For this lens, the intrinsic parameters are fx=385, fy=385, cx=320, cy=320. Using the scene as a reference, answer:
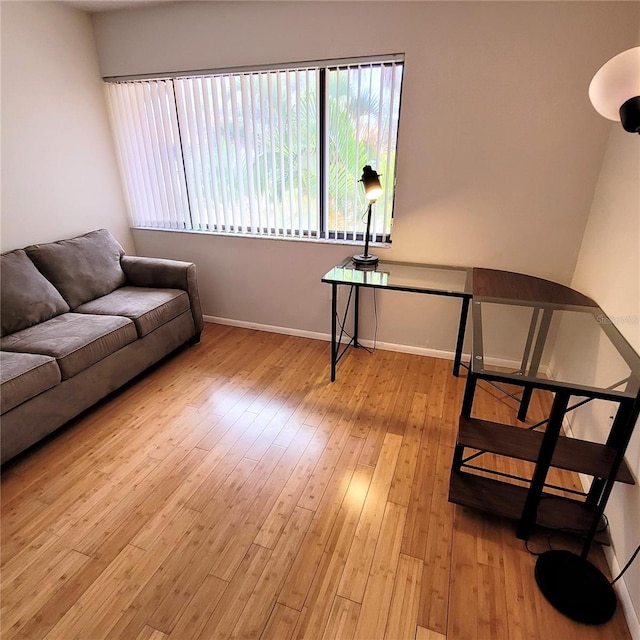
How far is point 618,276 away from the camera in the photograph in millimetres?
1810

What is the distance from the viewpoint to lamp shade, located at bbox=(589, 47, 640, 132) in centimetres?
108

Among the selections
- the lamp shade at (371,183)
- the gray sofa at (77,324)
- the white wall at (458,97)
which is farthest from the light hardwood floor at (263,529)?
the lamp shade at (371,183)

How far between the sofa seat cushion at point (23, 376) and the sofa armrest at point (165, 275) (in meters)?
1.12

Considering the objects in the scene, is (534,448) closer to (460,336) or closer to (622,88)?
(460,336)

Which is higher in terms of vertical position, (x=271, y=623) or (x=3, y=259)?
(x=3, y=259)

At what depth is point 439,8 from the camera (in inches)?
88.2

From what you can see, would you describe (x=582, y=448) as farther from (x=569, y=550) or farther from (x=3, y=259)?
(x=3, y=259)

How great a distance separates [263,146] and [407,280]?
1.50 meters

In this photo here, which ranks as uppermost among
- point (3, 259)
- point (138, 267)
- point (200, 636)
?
point (3, 259)

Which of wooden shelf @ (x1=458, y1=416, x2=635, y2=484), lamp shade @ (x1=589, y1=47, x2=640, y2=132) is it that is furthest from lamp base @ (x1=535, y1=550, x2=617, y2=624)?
lamp shade @ (x1=589, y1=47, x2=640, y2=132)

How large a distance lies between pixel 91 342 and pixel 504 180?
272 centimetres

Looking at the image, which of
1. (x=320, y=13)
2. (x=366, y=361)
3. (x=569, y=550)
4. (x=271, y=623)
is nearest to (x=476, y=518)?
(x=569, y=550)

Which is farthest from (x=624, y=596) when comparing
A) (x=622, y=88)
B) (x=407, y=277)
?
(x=407, y=277)

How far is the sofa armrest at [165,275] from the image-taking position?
3016 mm
